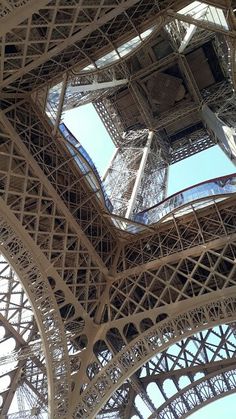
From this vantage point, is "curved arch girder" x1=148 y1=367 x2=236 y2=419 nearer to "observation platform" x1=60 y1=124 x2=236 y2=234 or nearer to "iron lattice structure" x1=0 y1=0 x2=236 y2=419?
"iron lattice structure" x1=0 y1=0 x2=236 y2=419

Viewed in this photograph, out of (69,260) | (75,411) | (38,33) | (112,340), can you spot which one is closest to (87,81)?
(38,33)

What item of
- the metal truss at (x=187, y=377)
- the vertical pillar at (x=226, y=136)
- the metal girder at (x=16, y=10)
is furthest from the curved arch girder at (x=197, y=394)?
the metal girder at (x=16, y=10)

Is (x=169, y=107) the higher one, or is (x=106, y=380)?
(x=169, y=107)

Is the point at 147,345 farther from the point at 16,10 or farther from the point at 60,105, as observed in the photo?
the point at 16,10

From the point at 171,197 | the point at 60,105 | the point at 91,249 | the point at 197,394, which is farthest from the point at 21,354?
the point at 60,105

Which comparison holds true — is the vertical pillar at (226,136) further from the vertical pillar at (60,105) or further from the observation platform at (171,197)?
the vertical pillar at (60,105)

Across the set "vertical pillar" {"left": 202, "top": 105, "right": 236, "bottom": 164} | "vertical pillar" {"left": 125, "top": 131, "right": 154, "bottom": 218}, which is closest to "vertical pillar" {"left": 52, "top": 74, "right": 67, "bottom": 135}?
"vertical pillar" {"left": 125, "top": 131, "right": 154, "bottom": 218}

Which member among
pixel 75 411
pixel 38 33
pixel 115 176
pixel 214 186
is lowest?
pixel 75 411

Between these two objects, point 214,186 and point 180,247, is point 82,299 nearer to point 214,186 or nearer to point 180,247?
point 180,247
